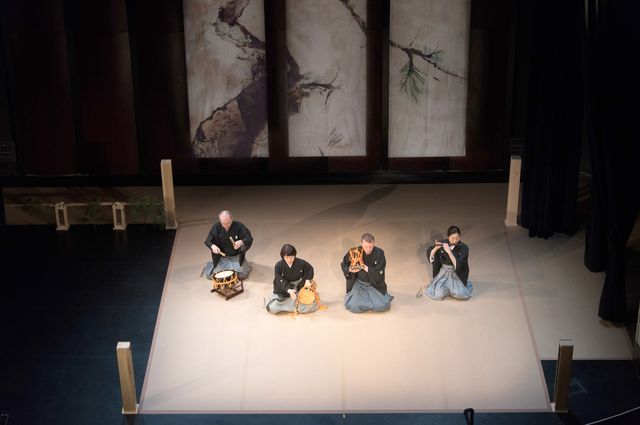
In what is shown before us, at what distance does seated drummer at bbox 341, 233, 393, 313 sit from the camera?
750 cm

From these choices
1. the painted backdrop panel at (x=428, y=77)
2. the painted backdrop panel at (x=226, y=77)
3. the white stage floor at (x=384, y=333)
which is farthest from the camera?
the painted backdrop panel at (x=226, y=77)

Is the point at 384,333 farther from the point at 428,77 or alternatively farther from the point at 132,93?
the point at 132,93

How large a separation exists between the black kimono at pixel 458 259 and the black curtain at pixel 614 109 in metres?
1.34

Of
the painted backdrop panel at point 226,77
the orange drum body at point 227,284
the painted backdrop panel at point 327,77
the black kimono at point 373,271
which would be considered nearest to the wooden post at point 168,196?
the painted backdrop panel at point 226,77

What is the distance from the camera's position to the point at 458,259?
7.62m

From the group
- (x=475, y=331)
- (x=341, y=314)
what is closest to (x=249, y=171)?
(x=341, y=314)

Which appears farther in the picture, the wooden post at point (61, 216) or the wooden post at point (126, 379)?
the wooden post at point (61, 216)

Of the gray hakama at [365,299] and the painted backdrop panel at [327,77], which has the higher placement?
the painted backdrop panel at [327,77]

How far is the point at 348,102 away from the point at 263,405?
5.11 meters

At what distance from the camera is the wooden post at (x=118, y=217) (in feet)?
31.2

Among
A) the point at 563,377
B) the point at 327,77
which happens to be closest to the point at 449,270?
the point at 563,377

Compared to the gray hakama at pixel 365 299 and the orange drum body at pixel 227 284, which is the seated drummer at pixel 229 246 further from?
the gray hakama at pixel 365 299

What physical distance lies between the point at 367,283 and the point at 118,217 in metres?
3.63

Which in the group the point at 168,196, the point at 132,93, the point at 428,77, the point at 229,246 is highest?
the point at 428,77
